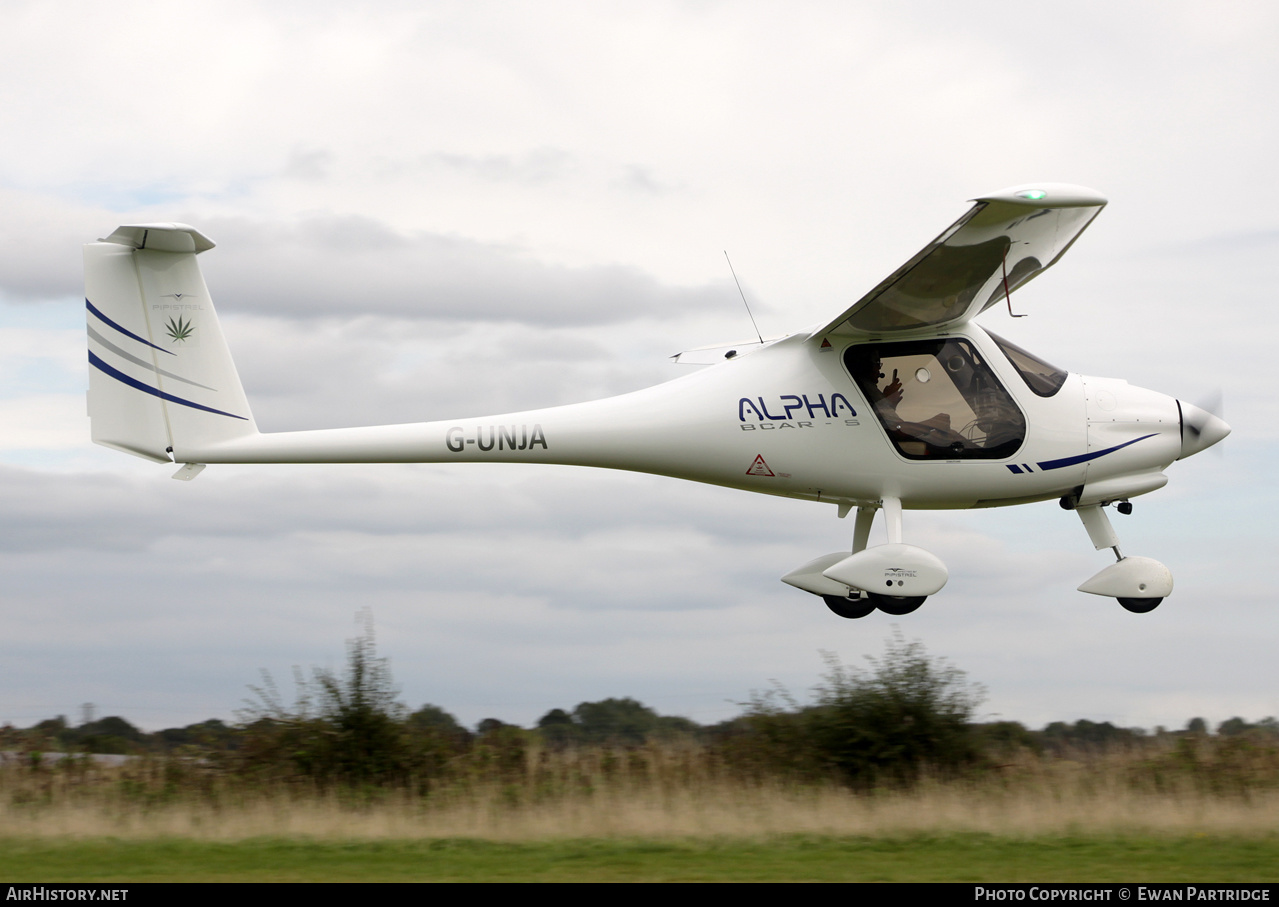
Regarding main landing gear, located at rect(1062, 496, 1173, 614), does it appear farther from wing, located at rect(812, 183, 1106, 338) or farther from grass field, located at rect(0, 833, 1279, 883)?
wing, located at rect(812, 183, 1106, 338)

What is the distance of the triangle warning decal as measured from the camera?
41.5 feet

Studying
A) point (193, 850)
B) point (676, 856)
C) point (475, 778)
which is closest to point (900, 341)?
point (676, 856)

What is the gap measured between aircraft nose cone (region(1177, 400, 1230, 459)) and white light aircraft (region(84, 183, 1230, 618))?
0.08 ft

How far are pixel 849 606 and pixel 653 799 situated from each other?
3.16 metres

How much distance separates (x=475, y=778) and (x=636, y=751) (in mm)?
1879

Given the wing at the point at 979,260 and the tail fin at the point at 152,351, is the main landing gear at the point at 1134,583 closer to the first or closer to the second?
the wing at the point at 979,260

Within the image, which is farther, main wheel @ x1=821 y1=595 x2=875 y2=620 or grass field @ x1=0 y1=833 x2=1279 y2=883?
main wheel @ x1=821 y1=595 x2=875 y2=620

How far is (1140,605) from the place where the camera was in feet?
42.4

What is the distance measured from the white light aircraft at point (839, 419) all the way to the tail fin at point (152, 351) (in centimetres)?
1

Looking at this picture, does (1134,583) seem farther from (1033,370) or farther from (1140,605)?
(1033,370)

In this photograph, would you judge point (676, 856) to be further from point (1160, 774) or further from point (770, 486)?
point (1160, 774)

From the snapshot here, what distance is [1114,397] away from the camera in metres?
13.2

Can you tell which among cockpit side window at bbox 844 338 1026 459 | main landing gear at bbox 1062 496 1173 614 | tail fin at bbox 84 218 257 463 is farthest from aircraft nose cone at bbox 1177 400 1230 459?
tail fin at bbox 84 218 257 463

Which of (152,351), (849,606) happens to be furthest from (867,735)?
(152,351)
